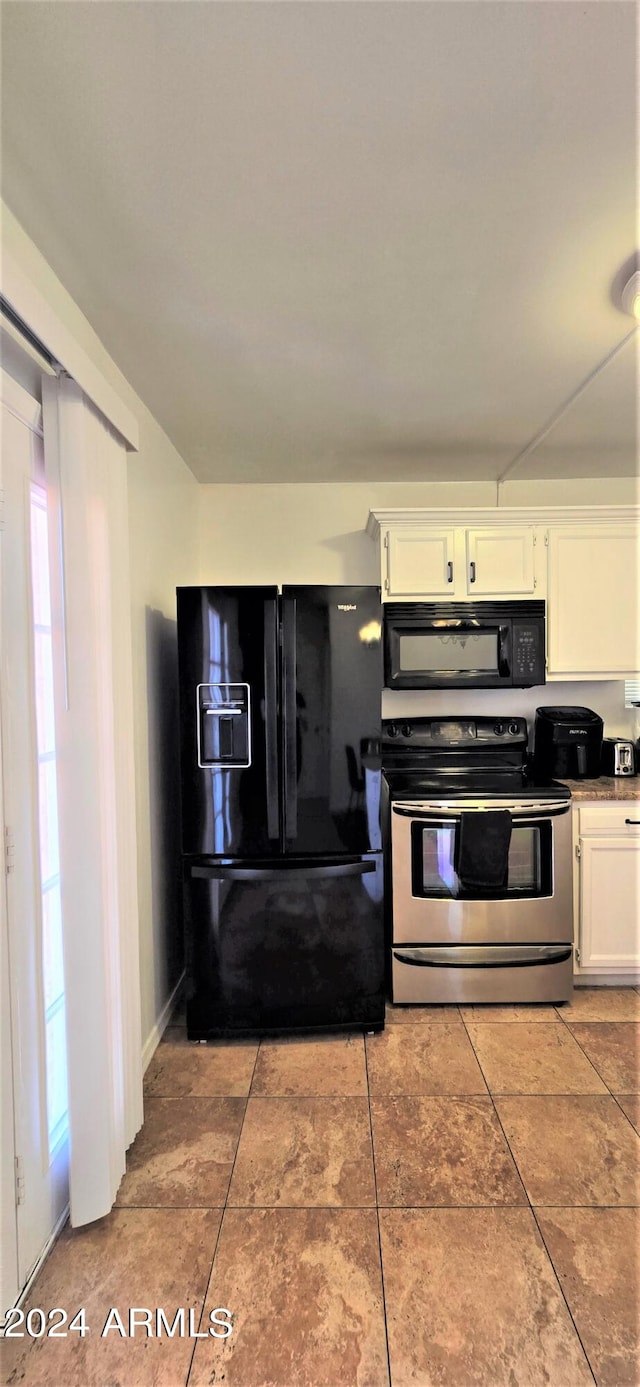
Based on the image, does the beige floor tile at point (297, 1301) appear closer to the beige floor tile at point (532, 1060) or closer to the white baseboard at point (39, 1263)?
the white baseboard at point (39, 1263)

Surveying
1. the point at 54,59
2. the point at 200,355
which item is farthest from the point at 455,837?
the point at 54,59

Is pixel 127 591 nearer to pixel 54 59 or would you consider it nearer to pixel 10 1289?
pixel 54 59

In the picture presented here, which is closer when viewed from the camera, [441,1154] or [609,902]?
[441,1154]

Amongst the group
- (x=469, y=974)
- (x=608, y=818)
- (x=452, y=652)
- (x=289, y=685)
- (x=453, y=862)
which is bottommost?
(x=469, y=974)

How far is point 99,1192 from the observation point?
1.53 metres

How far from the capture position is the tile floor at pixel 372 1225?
1.23 m

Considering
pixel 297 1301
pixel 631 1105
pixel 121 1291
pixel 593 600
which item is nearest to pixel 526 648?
pixel 593 600

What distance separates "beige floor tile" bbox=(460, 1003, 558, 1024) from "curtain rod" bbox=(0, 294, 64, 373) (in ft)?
8.69

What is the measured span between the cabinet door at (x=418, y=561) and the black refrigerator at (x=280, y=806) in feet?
1.97

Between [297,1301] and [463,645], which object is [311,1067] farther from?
[463,645]

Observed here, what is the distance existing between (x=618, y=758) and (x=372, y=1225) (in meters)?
2.19

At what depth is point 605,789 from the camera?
2594 mm

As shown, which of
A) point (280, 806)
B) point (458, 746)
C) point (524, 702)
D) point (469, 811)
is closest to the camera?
point (280, 806)

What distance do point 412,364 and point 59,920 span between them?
2.07 m
